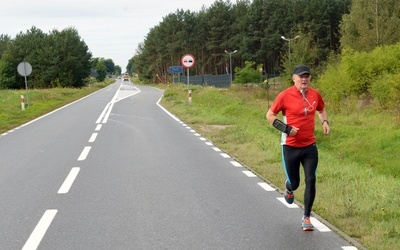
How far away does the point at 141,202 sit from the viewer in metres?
6.77

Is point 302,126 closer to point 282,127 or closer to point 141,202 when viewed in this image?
point 282,127

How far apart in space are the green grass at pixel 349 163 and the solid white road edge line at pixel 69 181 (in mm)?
3318

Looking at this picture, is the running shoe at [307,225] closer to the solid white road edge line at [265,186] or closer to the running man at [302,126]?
the running man at [302,126]

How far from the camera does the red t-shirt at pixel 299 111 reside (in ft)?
17.6

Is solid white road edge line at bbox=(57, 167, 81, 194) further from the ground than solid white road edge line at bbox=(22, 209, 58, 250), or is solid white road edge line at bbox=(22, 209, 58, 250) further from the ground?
solid white road edge line at bbox=(22, 209, 58, 250)

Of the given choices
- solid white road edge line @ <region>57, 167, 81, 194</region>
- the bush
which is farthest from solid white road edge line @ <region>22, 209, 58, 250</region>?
the bush

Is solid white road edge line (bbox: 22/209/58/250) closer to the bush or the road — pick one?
the road

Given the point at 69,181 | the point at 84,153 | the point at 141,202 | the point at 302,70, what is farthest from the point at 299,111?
the point at 84,153

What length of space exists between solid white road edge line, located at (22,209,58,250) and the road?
1 centimetres

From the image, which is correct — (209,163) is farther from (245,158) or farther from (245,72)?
(245,72)

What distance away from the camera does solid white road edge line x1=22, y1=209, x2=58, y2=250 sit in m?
4.92

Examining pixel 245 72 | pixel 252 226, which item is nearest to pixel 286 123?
pixel 252 226

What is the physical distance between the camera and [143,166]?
9789 mm

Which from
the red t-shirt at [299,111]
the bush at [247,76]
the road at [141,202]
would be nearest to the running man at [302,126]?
the red t-shirt at [299,111]
